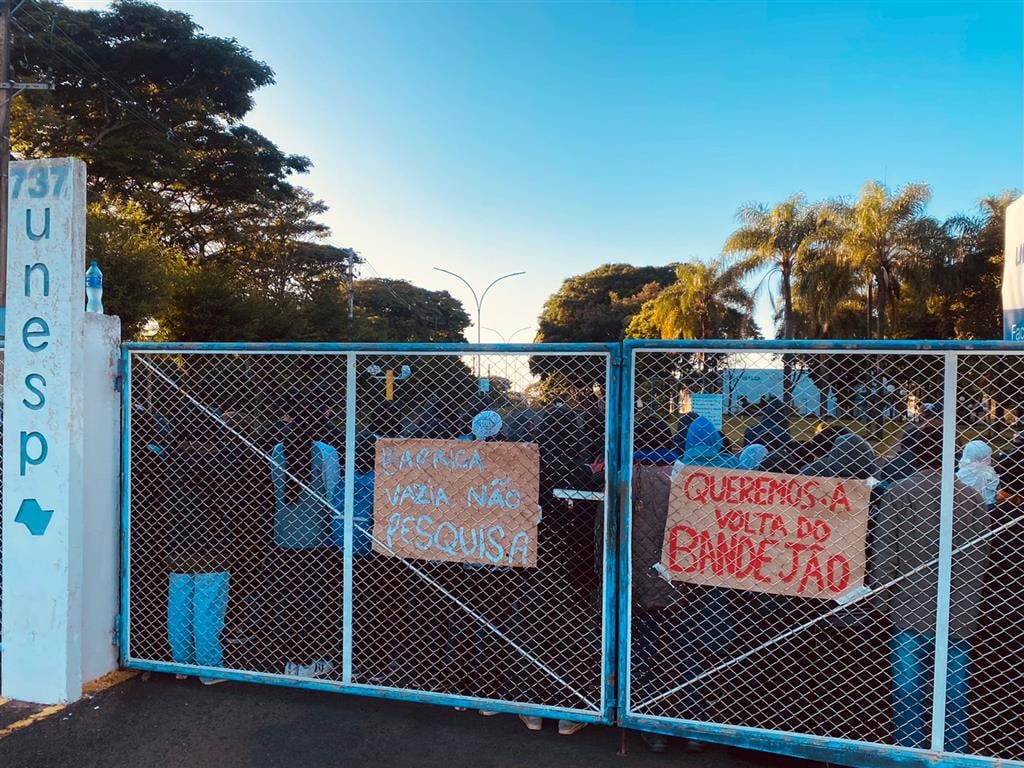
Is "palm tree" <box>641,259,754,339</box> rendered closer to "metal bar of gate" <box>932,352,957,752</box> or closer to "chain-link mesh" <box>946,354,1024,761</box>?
"chain-link mesh" <box>946,354,1024,761</box>

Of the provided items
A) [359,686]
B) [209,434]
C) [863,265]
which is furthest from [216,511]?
[863,265]

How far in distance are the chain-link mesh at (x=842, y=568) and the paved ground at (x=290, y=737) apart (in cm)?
43

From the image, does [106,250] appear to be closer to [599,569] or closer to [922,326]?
[599,569]

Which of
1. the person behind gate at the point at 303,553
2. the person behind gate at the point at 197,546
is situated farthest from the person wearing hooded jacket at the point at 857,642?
the person behind gate at the point at 197,546

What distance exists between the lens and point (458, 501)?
3.50 meters

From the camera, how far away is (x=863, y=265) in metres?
25.5

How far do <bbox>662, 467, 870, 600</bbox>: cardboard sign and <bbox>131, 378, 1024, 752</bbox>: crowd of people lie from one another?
13 cm

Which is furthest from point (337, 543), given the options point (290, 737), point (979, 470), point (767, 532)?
point (979, 470)

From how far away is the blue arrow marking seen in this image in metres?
3.68

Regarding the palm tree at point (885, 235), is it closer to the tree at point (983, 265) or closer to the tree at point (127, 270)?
the tree at point (983, 265)

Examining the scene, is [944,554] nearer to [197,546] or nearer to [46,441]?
[197,546]

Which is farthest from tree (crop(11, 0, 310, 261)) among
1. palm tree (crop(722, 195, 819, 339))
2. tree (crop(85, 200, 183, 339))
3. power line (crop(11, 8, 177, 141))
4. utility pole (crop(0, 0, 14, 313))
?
palm tree (crop(722, 195, 819, 339))

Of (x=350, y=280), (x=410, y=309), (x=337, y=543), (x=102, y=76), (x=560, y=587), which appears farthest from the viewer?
(x=410, y=309)

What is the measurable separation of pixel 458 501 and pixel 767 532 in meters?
1.53
